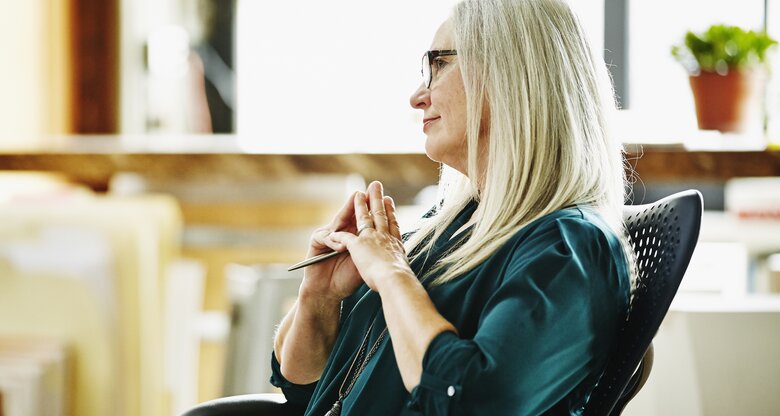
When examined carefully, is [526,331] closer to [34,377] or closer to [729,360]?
[729,360]

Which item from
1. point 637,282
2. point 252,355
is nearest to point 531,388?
point 637,282

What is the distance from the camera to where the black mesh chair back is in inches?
37.5

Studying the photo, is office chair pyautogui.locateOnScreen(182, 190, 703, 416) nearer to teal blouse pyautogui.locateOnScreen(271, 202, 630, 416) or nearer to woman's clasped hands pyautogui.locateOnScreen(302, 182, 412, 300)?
teal blouse pyautogui.locateOnScreen(271, 202, 630, 416)

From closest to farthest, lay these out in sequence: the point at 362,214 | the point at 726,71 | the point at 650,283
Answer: the point at 650,283 → the point at 362,214 → the point at 726,71

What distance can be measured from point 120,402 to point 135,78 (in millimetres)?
3341

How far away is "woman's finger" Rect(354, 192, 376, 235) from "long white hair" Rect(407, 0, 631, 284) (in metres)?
0.10

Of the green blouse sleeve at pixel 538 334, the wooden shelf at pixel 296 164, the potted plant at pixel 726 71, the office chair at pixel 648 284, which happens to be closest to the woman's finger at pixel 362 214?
the green blouse sleeve at pixel 538 334

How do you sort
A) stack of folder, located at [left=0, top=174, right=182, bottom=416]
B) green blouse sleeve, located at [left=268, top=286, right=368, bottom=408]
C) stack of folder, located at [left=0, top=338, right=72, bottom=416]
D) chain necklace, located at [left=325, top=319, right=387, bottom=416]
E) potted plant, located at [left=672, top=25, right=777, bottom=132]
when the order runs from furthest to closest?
potted plant, located at [left=672, top=25, right=777, bottom=132] < stack of folder, located at [left=0, top=174, right=182, bottom=416] < stack of folder, located at [left=0, top=338, right=72, bottom=416] < green blouse sleeve, located at [left=268, top=286, right=368, bottom=408] < chain necklace, located at [left=325, top=319, right=387, bottom=416]

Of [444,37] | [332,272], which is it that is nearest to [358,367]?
[332,272]

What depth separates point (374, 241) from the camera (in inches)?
42.4

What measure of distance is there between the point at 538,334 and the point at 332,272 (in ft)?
1.41

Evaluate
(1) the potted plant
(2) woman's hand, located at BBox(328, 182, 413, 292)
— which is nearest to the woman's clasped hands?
(2) woman's hand, located at BBox(328, 182, 413, 292)

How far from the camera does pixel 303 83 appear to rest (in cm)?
555

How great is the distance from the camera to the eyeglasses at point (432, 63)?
1.16 m
